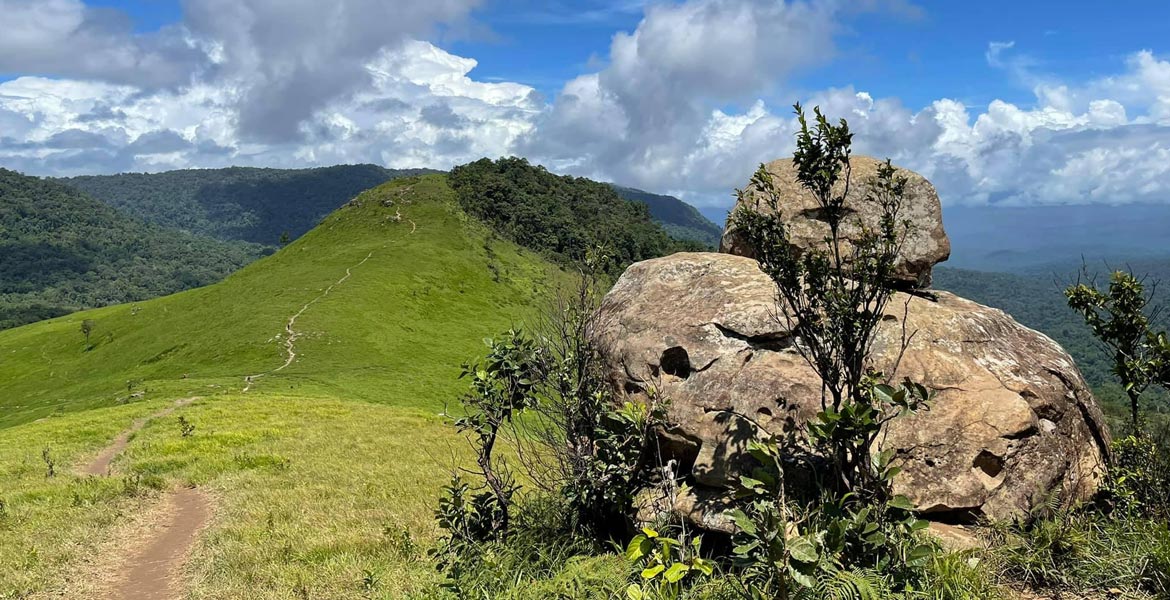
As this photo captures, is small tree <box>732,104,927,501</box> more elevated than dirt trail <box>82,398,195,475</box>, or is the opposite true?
small tree <box>732,104,927,501</box>

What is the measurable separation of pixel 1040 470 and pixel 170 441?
27314 mm

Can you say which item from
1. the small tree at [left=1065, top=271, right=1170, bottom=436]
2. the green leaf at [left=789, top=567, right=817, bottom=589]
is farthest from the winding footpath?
the small tree at [left=1065, top=271, right=1170, bottom=436]

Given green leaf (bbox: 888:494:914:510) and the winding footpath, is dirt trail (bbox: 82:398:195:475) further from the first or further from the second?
green leaf (bbox: 888:494:914:510)

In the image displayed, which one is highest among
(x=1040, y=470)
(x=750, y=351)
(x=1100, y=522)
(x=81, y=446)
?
(x=750, y=351)

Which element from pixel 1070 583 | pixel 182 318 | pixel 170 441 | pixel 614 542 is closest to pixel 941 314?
pixel 1070 583

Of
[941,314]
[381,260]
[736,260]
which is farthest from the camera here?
[381,260]

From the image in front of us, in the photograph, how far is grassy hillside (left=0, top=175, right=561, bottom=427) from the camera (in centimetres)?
4766

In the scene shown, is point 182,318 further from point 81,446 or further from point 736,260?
point 736,260

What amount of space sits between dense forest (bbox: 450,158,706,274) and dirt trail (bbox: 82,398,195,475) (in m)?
78.8

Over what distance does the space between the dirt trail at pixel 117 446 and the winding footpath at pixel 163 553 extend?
6.08 meters

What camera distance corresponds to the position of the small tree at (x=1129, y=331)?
7.94m

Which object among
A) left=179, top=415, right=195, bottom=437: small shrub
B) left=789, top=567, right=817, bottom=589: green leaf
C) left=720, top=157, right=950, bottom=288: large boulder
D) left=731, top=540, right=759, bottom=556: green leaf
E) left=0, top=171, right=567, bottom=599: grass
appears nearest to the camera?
left=789, top=567, right=817, bottom=589: green leaf

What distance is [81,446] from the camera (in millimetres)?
25281

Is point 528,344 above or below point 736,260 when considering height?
below
